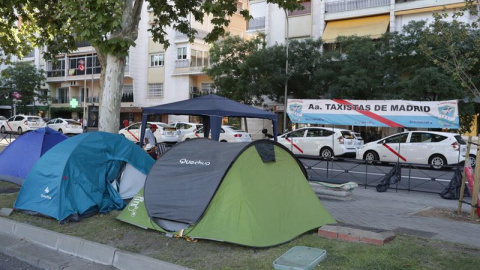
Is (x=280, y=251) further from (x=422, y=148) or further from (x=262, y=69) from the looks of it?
(x=262, y=69)

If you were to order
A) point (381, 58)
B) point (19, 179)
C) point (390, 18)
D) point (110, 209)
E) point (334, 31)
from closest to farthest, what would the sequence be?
point (110, 209) → point (19, 179) → point (381, 58) → point (390, 18) → point (334, 31)

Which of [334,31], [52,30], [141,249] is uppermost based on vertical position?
[334,31]

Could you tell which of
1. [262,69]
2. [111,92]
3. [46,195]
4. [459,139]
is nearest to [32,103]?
[262,69]

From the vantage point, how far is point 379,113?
12.6 m

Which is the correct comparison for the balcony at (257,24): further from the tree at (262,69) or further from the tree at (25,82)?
the tree at (25,82)

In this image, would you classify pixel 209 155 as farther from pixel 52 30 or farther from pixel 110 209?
pixel 52 30

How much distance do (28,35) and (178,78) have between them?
20.9m

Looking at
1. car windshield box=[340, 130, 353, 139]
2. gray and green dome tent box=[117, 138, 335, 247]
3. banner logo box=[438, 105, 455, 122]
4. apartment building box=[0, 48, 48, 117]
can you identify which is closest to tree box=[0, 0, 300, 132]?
gray and green dome tent box=[117, 138, 335, 247]

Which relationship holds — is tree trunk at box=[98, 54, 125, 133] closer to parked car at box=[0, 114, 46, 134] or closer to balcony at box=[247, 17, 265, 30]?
balcony at box=[247, 17, 265, 30]

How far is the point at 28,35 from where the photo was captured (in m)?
17.1

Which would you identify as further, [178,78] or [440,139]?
[178,78]

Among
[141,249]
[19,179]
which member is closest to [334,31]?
[19,179]

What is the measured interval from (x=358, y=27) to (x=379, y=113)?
1604 cm

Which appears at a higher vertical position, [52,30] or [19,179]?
[52,30]
